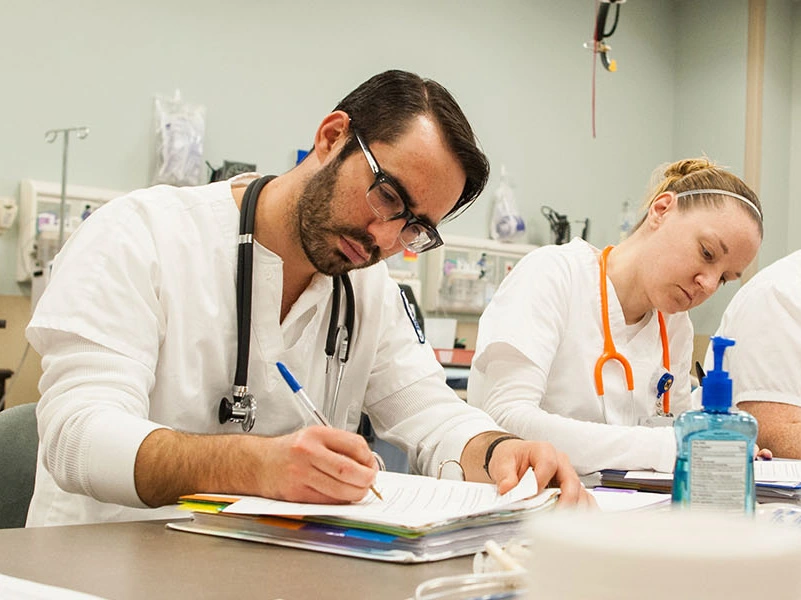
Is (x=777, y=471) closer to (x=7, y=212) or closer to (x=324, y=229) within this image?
(x=324, y=229)

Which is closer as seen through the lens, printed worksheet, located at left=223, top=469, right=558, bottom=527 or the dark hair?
printed worksheet, located at left=223, top=469, right=558, bottom=527

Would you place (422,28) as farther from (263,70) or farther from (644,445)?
(644,445)

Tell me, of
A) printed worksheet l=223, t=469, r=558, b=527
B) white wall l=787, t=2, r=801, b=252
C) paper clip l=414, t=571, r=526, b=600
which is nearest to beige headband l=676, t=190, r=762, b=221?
printed worksheet l=223, t=469, r=558, b=527

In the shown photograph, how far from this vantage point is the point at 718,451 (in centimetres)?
81

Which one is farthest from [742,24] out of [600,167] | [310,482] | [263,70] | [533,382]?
[310,482]

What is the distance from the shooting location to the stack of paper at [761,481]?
4.06ft

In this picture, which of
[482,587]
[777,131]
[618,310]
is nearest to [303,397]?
[482,587]

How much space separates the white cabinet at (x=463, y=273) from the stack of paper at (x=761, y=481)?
2.86 meters

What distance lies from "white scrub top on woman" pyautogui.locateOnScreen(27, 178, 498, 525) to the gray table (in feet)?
0.61

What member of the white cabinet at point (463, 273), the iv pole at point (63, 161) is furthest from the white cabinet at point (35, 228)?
the white cabinet at point (463, 273)

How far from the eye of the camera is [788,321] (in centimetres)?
197

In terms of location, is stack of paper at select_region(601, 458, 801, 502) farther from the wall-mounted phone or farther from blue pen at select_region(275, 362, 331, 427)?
the wall-mounted phone

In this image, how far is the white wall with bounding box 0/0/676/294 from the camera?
3199 millimetres

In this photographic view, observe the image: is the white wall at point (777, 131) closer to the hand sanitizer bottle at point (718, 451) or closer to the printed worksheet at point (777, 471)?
the printed worksheet at point (777, 471)
